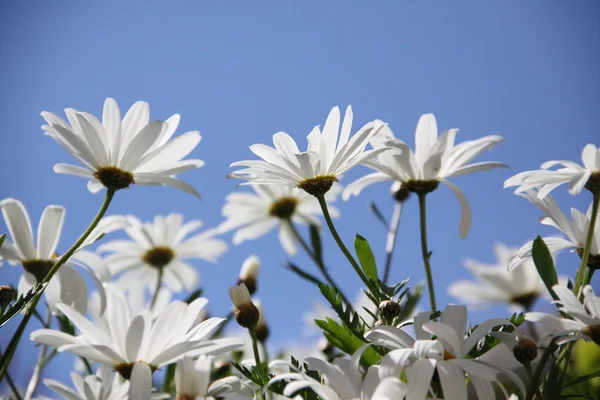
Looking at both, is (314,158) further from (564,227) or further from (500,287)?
(500,287)

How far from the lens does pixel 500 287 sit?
6.13 ft

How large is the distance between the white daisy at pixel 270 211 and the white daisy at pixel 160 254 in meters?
0.17

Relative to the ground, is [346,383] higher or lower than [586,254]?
lower

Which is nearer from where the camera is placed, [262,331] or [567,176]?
[567,176]

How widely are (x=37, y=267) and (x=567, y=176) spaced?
0.86m

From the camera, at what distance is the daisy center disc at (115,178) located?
3.53 feet

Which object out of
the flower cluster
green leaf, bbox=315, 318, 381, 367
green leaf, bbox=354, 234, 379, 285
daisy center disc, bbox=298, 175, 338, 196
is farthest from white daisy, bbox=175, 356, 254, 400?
daisy center disc, bbox=298, 175, 338, 196

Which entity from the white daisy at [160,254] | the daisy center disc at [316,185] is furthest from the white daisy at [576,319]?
the white daisy at [160,254]

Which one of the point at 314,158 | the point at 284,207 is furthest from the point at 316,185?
the point at 284,207

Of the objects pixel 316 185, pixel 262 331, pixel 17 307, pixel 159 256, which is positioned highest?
pixel 316 185

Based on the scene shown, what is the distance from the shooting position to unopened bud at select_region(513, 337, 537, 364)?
0.77 m

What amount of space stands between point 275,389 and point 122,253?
1.18m

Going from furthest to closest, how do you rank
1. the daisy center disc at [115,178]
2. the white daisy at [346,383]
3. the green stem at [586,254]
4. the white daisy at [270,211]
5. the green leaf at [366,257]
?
the white daisy at [270,211]
the daisy center disc at [115,178]
the green leaf at [366,257]
the green stem at [586,254]
the white daisy at [346,383]

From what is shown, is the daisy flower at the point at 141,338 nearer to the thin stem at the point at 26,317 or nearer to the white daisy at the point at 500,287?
the thin stem at the point at 26,317
